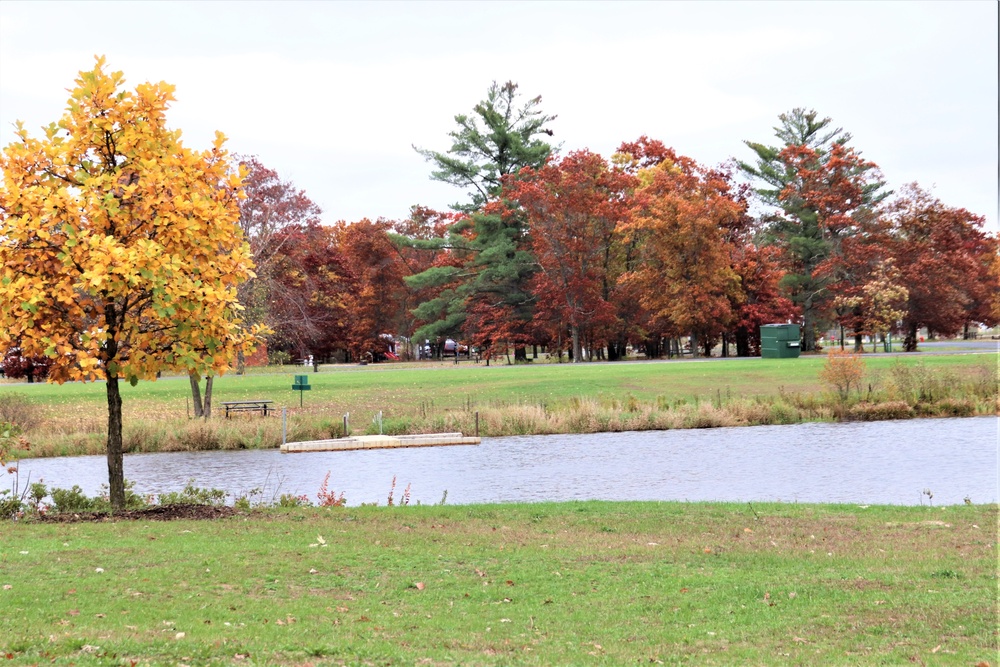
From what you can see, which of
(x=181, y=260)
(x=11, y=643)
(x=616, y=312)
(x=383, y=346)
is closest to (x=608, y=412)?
(x=181, y=260)

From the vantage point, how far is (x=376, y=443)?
28.7 meters

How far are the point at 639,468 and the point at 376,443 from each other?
28.7ft

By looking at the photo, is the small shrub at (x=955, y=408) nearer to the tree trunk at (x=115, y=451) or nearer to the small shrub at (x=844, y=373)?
the small shrub at (x=844, y=373)

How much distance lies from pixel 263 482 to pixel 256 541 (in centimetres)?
1034

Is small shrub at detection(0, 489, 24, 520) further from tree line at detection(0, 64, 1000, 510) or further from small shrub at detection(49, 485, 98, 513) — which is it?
tree line at detection(0, 64, 1000, 510)

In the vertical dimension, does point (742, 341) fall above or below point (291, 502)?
above

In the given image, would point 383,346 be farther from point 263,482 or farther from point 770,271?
point 263,482

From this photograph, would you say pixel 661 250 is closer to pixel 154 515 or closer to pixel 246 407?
pixel 246 407

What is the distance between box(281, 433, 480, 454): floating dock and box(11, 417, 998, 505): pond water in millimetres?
546

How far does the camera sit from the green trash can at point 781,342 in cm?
5125

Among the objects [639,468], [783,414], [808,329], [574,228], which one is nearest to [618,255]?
[574,228]

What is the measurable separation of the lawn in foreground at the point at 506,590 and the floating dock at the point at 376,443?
46.2ft

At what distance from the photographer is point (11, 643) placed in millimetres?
7219

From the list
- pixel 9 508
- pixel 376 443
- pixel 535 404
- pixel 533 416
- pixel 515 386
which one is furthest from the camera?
pixel 515 386
